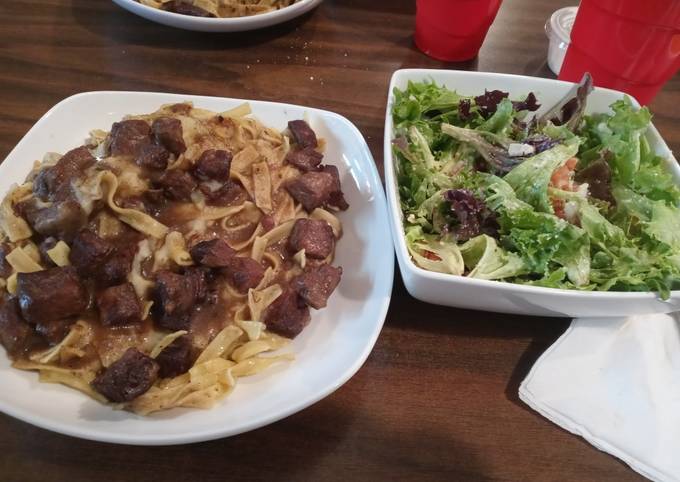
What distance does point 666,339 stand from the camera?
2.18 metres

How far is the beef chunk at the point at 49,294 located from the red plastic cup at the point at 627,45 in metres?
3.01

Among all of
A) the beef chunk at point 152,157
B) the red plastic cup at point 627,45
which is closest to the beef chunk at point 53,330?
the beef chunk at point 152,157

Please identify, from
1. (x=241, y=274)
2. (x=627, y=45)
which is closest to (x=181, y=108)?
(x=241, y=274)

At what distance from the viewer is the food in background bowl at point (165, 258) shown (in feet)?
6.17

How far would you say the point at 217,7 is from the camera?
365cm

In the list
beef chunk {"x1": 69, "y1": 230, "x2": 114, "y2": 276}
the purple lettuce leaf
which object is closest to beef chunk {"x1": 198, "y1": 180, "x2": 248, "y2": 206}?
beef chunk {"x1": 69, "y1": 230, "x2": 114, "y2": 276}

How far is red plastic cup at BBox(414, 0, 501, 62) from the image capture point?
136 inches

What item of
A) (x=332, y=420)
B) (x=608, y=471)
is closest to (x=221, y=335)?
(x=332, y=420)

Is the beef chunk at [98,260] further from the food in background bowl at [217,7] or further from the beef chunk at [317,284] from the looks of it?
the food in background bowl at [217,7]

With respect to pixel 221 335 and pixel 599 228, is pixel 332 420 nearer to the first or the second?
pixel 221 335

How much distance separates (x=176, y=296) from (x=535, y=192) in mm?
1579

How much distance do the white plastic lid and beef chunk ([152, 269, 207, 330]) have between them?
10.0ft

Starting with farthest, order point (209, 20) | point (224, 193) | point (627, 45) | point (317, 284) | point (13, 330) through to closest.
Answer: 1. point (209, 20)
2. point (627, 45)
3. point (224, 193)
4. point (317, 284)
5. point (13, 330)

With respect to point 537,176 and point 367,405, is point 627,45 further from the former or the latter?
point 367,405
